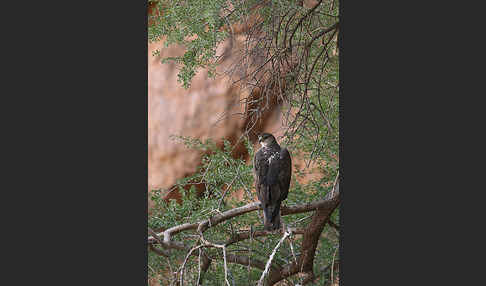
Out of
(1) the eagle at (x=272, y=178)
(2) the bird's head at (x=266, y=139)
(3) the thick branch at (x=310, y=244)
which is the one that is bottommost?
(3) the thick branch at (x=310, y=244)

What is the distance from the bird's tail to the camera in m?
4.41

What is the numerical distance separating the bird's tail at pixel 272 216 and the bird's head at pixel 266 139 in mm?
412

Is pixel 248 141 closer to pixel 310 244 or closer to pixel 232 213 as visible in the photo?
pixel 232 213

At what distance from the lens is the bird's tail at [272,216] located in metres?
4.41

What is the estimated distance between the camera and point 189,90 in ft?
15.2

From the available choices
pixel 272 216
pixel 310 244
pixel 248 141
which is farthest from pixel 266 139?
pixel 310 244

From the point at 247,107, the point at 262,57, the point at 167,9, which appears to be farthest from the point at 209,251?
the point at 167,9

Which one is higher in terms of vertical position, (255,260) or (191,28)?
(191,28)

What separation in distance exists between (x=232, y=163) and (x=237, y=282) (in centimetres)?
82

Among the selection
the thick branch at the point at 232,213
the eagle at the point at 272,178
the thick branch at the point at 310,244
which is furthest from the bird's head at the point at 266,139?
the thick branch at the point at 310,244

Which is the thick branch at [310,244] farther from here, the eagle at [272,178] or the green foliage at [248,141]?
the eagle at [272,178]

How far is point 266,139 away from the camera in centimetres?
447

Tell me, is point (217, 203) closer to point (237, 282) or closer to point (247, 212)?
point (247, 212)

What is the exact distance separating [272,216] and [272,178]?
26cm
